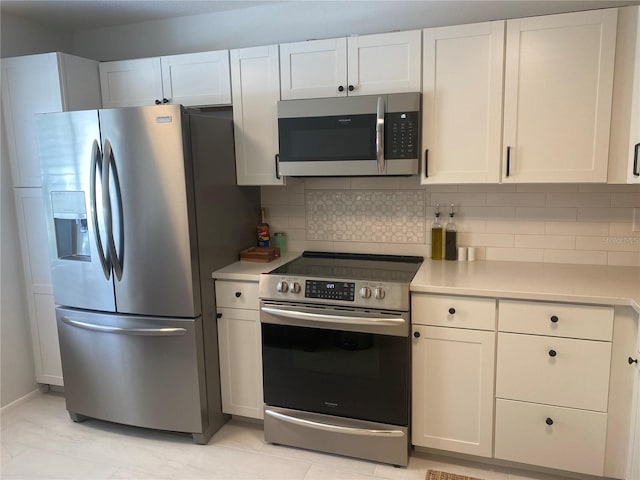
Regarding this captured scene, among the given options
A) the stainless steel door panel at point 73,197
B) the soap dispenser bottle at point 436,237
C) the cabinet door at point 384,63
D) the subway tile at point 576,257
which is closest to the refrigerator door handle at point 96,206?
the stainless steel door panel at point 73,197

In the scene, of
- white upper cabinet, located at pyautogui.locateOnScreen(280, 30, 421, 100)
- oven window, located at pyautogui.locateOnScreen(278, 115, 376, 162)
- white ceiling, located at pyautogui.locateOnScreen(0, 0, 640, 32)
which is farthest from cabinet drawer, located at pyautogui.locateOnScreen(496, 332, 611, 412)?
white ceiling, located at pyautogui.locateOnScreen(0, 0, 640, 32)

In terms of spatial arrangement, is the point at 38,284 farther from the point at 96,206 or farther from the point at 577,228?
the point at 577,228

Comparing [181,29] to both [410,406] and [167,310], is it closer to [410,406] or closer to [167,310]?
[167,310]

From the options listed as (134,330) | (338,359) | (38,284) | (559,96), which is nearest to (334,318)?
(338,359)

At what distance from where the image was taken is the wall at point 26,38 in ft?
9.34

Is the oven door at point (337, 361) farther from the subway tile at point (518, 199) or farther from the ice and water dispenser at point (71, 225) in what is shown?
the ice and water dispenser at point (71, 225)

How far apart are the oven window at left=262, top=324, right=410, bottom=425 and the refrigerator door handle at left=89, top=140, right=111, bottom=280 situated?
91 centimetres

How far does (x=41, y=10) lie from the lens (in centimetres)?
287

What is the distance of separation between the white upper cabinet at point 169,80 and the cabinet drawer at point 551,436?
2261mm

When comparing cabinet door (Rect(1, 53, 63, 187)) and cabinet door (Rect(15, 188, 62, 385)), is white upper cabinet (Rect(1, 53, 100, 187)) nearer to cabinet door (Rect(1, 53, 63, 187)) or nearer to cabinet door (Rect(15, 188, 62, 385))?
cabinet door (Rect(1, 53, 63, 187))

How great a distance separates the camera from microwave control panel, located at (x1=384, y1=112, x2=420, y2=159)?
2.35 metres

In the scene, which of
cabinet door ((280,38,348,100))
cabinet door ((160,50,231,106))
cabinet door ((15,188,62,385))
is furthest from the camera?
cabinet door ((15,188,62,385))

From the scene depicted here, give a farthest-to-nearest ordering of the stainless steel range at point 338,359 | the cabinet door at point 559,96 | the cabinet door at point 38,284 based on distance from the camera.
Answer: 1. the cabinet door at point 38,284
2. the stainless steel range at point 338,359
3. the cabinet door at point 559,96

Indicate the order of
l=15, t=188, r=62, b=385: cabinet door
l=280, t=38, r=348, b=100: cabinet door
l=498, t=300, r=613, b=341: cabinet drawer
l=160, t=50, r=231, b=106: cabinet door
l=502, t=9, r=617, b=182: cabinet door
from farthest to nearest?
1. l=15, t=188, r=62, b=385: cabinet door
2. l=160, t=50, r=231, b=106: cabinet door
3. l=280, t=38, r=348, b=100: cabinet door
4. l=502, t=9, r=617, b=182: cabinet door
5. l=498, t=300, r=613, b=341: cabinet drawer
